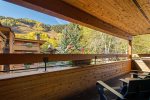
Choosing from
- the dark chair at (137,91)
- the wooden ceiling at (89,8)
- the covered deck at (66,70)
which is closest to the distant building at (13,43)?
the covered deck at (66,70)

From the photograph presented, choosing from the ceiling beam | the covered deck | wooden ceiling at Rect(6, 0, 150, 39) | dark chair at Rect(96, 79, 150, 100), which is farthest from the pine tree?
dark chair at Rect(96, 79, 150, 100)

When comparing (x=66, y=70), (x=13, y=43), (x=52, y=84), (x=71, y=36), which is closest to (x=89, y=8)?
(x=66, y=70)

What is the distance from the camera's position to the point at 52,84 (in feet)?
11.1

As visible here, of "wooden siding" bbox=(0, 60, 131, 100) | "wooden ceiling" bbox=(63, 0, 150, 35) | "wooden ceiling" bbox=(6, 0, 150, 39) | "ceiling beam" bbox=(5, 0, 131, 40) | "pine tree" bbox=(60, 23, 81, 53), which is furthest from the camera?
"pine tree" bbox=(60, 23, 81, 53)

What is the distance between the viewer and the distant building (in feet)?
19.1

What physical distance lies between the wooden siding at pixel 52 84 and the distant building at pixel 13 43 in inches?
111

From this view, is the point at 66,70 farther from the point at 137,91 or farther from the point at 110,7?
the point at 110,7

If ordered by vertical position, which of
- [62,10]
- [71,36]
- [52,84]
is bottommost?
[52,84]

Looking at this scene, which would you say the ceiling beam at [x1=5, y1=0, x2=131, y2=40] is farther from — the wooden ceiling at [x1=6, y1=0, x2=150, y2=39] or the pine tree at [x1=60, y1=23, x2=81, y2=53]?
the pine tree at [x1=60, y1=23, x2=81, y2=53]

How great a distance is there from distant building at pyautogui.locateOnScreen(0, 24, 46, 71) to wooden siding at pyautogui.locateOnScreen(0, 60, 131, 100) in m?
2.83

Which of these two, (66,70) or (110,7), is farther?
(110,7)

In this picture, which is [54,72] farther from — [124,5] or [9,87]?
[124,5]

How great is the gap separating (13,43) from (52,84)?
3588 millimetres

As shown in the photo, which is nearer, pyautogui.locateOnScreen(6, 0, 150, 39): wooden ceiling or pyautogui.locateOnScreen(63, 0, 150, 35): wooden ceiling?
pyautogui.locateOnScreen(6, 0, 150, 39): wooden ceiling
